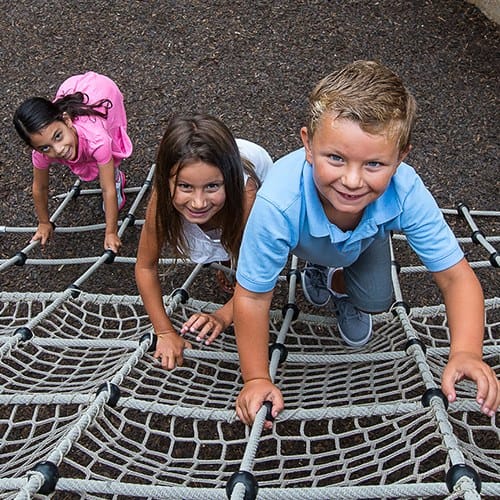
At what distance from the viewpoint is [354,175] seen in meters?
1.08

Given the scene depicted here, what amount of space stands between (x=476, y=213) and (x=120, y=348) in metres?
1.52

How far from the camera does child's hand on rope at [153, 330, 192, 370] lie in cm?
173

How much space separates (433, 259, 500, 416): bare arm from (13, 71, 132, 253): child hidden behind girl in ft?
4.51

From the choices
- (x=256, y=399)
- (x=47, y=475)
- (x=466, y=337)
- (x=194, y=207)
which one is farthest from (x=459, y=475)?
(x=194, y=207)

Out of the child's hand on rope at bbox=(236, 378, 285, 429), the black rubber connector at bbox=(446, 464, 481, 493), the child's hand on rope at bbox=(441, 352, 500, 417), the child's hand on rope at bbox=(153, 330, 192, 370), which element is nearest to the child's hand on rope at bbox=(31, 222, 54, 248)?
the child's hand on rope at bbox=(153, 330, 192, 370)

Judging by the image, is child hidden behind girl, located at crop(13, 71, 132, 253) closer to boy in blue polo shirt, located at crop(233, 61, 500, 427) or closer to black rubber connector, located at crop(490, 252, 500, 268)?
boy in blue polo shirt, located at crop(233, 61, 500, 427)

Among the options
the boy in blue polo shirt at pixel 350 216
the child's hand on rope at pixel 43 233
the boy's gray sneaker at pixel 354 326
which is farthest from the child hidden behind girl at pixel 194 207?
A: the child's hand on rope at pixel 43 233

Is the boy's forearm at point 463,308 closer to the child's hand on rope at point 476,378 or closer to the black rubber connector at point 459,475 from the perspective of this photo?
the child's hand on rope at point 476,378

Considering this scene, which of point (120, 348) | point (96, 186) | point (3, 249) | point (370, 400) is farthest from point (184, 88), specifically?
point (370, 400)

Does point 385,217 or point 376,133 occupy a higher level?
point 376,133

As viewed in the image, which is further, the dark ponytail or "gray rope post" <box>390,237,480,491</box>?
the dark ponytail

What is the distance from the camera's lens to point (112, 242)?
236cm

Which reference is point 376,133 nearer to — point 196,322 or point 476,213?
point 196,322

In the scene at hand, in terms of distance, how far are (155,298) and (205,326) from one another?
0.16 m
